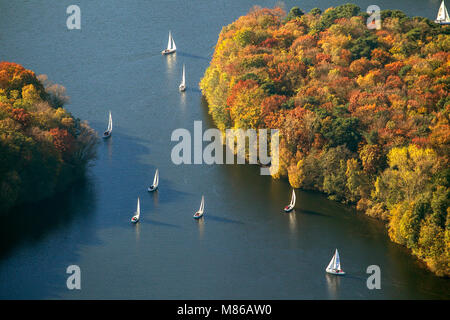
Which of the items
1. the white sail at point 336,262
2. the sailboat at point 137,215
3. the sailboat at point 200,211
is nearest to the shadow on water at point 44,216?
the sailboat at point 137,215

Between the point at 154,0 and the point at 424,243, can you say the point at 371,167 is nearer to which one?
the point at 424,243

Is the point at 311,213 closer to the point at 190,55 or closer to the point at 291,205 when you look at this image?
the point at 291,205

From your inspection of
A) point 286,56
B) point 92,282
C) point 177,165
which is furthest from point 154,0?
point 92,282

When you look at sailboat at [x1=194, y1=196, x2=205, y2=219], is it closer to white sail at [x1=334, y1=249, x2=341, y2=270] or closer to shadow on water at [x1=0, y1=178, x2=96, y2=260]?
shadow on water at [x1=0, y1=178, x2=96, y2=260]

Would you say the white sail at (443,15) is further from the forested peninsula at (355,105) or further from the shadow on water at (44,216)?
the shadow on water at (44,216)

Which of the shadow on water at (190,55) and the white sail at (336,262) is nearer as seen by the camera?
the white sail at (336,262)

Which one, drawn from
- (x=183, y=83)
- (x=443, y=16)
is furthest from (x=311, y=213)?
(x=443, y=16)

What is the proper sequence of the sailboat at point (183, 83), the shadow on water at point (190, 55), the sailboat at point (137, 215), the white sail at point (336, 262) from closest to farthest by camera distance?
the white sail at point (336, 262) < the sailboat at point (137, 215) < the sailboat at point (183, 83) < the shadow on water at point (190, 55)
